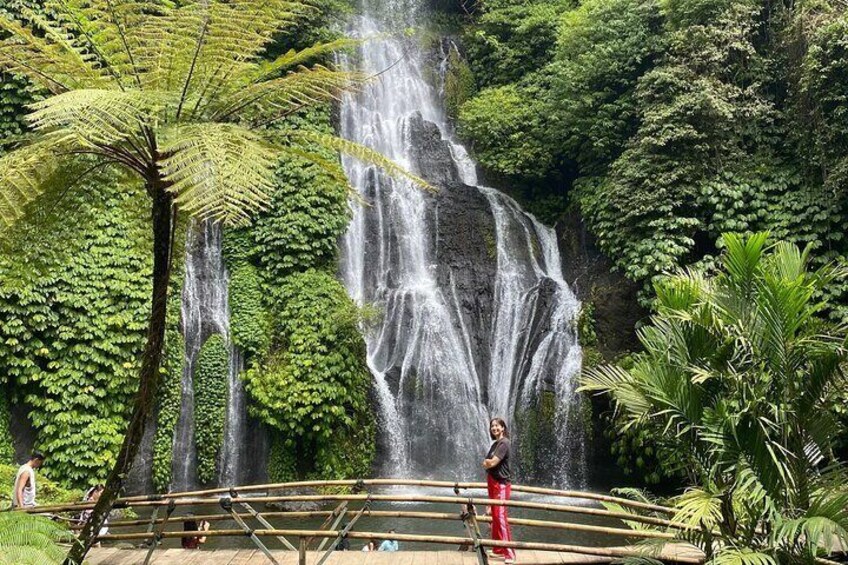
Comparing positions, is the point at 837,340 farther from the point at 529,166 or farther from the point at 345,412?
the point at 529,166

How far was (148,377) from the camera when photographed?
183 inches

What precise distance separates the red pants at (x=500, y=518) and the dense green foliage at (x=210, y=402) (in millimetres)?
8544

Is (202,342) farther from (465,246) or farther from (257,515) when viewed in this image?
(257,515)

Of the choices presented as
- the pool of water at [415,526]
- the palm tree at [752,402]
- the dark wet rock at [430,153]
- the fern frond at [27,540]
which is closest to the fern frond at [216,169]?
the fern frond at [27,540]

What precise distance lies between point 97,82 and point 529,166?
46.9ft

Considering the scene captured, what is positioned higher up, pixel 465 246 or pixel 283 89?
pixel 465 246

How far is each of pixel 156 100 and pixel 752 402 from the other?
434 centimetres

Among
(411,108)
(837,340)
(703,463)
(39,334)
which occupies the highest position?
(411,108)

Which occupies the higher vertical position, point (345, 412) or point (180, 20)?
point (180, 20)

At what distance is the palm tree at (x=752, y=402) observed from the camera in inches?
161

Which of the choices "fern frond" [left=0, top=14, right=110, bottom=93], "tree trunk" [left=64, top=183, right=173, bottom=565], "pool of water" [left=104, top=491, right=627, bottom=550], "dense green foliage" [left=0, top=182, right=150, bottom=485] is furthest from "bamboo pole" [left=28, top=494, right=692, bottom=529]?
"dense green foliage" [left=0, top=182, right=150, bottom=485]

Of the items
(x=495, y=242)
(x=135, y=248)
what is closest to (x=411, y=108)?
(x=495, y=242)

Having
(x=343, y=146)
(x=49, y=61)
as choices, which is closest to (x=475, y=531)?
(x=343, y=146)

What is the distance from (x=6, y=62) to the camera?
4.37 m
